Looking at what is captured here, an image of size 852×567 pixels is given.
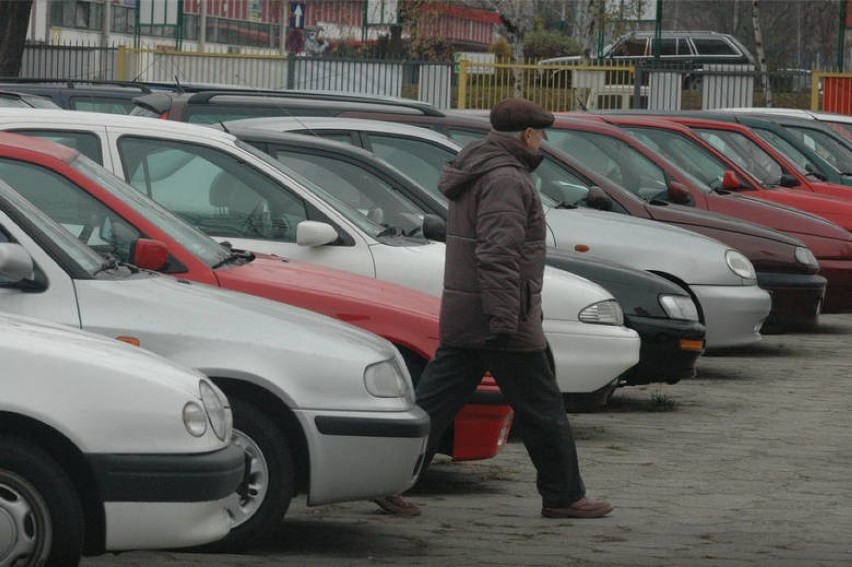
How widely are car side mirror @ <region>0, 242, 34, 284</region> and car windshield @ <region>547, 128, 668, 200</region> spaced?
307 inches

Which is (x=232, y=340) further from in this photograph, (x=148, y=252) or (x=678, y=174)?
(x=678, y=174)

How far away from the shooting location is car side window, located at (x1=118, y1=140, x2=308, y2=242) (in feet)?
26.1

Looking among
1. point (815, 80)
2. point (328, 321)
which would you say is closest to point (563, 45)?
point (815, 80)

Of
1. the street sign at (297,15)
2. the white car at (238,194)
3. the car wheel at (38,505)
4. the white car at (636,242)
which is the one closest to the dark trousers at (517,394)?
the white car at (238,194)

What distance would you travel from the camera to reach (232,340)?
6090 millimetres

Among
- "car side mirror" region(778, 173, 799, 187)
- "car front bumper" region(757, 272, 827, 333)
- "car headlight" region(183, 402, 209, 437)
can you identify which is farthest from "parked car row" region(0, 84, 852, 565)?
"car side mirror" region(778, 173, 799, 187)

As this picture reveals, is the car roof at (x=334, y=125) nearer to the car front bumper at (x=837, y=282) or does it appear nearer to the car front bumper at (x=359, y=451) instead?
the car front bumper at (x=359, y=451)

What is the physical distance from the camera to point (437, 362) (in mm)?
7070

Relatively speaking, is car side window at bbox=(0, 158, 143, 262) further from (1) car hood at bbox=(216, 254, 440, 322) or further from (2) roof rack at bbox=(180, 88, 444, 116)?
(2) roof rack at bbox=(180, 88, 444, 116)

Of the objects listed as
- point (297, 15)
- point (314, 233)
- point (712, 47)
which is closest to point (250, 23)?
point (712, 47)

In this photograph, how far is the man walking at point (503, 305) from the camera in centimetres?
686

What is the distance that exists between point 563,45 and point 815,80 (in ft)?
89.9

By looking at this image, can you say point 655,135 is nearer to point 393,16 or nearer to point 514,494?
point 514,494

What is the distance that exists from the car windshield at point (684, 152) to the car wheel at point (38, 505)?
10351mm
